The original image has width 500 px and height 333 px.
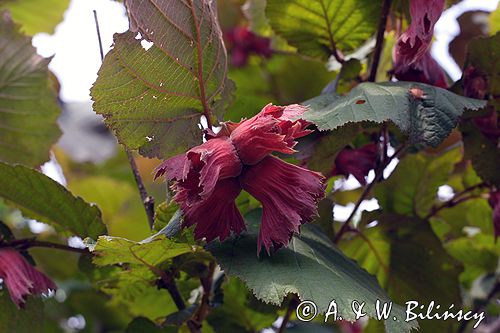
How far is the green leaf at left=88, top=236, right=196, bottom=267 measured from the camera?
81 centimetres

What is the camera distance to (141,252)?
2.87ft

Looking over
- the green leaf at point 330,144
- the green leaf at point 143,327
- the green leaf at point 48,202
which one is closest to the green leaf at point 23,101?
the green leaf at point 48,202

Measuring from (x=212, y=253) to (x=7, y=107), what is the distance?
0.61m

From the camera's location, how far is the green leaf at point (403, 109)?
2.78 ft

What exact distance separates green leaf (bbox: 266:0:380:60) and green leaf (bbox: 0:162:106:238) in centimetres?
41

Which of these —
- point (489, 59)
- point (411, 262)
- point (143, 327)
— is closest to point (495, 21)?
point (489, 59)

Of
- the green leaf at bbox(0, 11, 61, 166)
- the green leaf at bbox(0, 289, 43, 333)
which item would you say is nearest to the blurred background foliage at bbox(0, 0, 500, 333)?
the green leaf at bbox(0, 289, 43, 333)

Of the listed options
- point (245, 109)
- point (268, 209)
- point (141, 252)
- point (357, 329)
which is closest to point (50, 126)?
point (245, 109)

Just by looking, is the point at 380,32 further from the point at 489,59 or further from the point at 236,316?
the point at 236,316

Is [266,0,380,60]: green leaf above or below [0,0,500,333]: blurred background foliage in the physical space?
above

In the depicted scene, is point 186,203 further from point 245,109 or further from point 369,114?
point 245,109

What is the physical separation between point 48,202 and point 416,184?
0.65 metres

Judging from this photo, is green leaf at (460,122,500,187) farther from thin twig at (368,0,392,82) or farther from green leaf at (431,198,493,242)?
green leaf at (431,198,493,242)

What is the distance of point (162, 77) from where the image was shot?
2.85 feet
